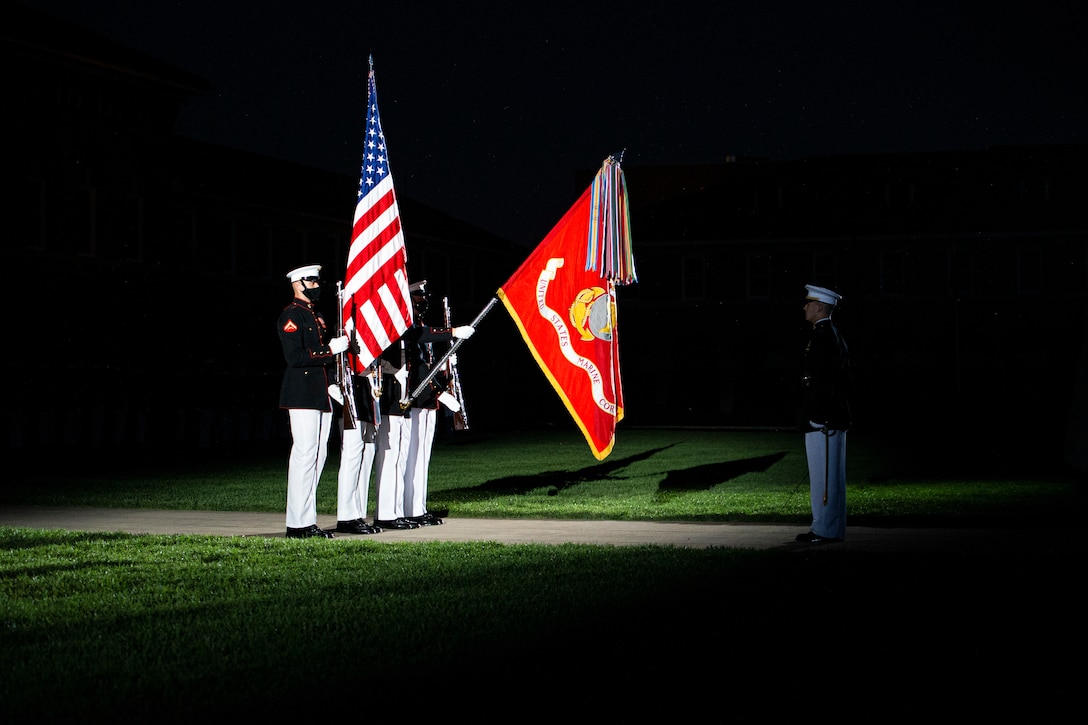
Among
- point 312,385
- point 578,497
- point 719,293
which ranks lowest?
point 578,497

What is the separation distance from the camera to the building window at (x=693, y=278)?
5022 centimetres

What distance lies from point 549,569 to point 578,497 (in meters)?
6.23

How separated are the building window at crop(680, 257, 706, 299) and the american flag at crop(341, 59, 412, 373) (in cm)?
3795

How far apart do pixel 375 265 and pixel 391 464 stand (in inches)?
68.3

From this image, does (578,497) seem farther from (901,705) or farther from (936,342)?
(936,342)

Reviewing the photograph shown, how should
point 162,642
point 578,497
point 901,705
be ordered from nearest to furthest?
point 901,705 → point 162,642 → point 578,497

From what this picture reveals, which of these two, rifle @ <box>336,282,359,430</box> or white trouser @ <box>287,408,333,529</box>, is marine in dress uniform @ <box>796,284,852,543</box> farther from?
white trouser @ <box>287,408,333,529</box>

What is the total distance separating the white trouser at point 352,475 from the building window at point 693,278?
129 feet

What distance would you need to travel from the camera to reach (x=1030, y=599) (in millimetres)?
7895

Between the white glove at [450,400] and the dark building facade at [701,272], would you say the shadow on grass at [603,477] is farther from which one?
the dark building facade at [701,272]

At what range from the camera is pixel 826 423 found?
418 inches

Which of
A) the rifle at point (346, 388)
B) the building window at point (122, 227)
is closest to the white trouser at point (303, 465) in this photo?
the rifle at point (346, 388)

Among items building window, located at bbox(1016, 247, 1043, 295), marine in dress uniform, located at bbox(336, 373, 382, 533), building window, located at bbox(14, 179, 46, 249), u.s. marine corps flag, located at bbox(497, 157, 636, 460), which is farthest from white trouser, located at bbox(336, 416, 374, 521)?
building window, located at bbox(1016, 247, 1043, 295)

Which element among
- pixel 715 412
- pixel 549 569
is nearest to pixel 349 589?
pixel 549 569
